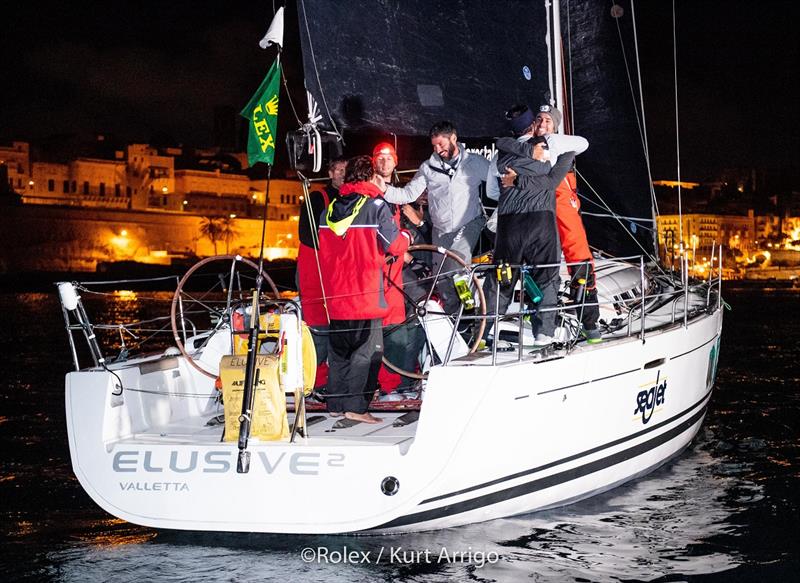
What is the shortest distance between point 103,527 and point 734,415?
6640mm

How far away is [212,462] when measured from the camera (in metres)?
4.73

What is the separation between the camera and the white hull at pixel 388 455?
183 inches

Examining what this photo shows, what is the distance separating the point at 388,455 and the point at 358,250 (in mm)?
1159

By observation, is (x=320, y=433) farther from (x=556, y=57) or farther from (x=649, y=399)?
(x=556, y=57)

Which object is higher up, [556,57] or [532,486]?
[556,57]

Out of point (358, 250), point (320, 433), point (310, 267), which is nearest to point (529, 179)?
point (358, 250)

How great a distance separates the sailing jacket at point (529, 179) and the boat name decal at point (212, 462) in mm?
1954

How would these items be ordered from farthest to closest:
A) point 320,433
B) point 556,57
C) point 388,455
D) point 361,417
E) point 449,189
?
1. point 556,57
2. point 449,189
3. point 361,417
4. point 320,433
5. point 388,455

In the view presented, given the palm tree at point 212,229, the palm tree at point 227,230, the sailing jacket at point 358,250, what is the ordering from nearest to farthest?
the sailing jacket at point 358,250 → the palm tree at point 212,229 → the palm tree at point 227,230

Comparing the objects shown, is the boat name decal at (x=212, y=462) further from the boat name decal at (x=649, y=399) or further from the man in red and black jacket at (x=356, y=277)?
the boat name decal at (x=649, y=399)

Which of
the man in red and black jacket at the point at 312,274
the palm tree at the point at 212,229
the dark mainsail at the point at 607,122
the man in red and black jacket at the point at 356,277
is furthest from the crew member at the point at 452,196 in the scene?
the palm tree at the point at 212,229

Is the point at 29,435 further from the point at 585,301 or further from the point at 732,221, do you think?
the point at 732,221

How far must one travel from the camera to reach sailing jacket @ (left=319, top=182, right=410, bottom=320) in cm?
527

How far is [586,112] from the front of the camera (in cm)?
838
